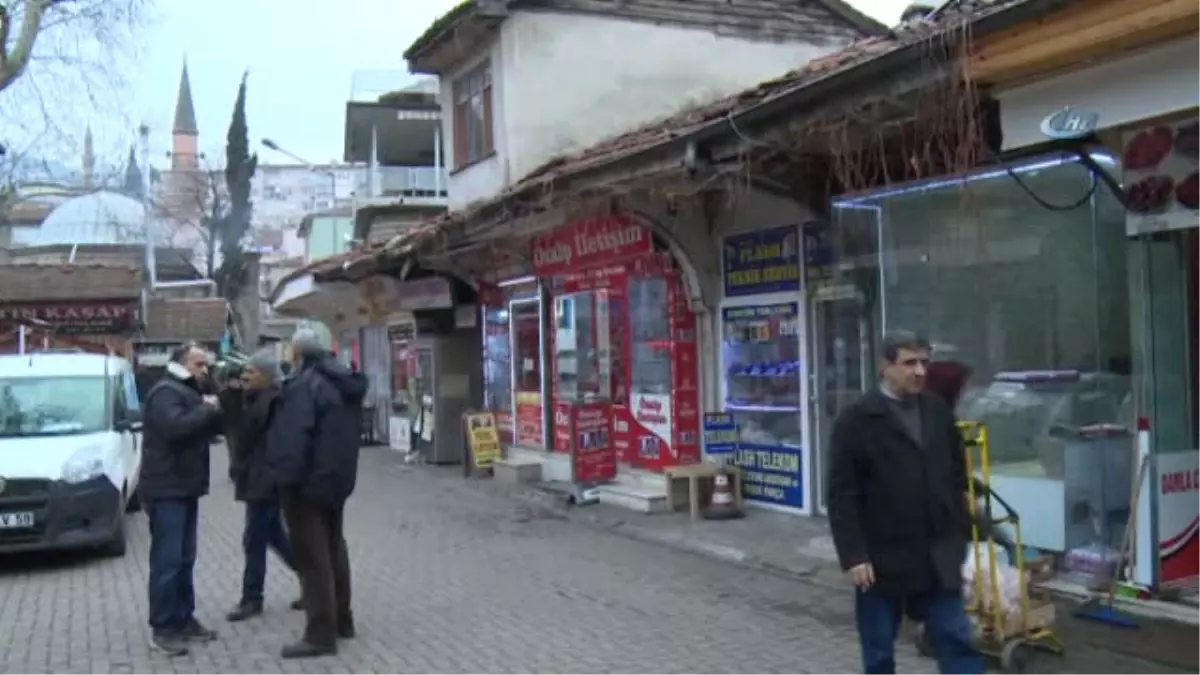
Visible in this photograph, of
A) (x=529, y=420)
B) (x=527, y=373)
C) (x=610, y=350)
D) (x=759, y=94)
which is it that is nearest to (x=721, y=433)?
(x=610, y=350)

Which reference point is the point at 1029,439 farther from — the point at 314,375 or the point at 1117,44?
the point at 314,375

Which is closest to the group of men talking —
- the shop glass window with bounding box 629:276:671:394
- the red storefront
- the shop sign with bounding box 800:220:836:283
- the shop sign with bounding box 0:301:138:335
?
the shop sign with bounding box 800:220:836:283

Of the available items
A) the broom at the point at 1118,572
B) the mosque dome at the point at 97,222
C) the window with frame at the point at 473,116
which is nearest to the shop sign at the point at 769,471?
the broom at the point at 1118,572

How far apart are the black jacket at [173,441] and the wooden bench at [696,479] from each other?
5391 millimetres

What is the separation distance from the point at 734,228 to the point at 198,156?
56.7 meters

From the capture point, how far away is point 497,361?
671 inches

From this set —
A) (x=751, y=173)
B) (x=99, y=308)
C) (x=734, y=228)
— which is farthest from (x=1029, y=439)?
(x=99, y=308)

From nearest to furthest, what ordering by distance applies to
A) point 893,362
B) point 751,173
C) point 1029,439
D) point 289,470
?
1. point 893,362
2. point 289,470
3. point 1029,439
4. point 751,173

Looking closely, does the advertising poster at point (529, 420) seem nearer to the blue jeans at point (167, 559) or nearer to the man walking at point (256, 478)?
the man walking at point (256, 478)

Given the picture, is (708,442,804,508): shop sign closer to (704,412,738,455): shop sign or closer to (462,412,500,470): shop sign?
(704,412,738,455): shop sign

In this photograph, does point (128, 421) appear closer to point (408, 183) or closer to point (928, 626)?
point (928, 626)

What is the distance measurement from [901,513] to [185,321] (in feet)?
111

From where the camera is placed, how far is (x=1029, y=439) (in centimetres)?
813

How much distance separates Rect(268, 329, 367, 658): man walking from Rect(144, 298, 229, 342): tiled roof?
30.0 meters
